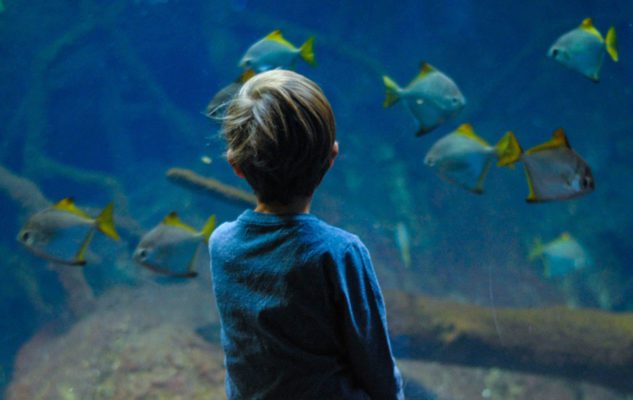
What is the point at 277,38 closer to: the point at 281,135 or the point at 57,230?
the point at 57,230

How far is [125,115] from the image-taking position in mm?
18359

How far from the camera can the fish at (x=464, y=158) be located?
132 inches

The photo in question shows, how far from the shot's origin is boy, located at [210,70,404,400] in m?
1.20

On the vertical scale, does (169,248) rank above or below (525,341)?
above

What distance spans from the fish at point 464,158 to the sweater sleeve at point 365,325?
224 cm

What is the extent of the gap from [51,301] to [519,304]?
8.18 metres

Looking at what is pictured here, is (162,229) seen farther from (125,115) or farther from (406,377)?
(125,115)

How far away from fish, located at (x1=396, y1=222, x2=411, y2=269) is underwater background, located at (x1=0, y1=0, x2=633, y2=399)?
0.05 metres

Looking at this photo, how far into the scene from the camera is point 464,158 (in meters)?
3.38

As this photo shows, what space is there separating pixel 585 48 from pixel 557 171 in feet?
6.52

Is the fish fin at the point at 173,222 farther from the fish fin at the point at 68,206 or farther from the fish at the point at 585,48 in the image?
the fish at the point at 585,48

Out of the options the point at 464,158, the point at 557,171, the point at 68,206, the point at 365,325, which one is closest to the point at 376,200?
the point at 464,158

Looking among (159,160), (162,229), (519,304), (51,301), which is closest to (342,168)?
(519,304)

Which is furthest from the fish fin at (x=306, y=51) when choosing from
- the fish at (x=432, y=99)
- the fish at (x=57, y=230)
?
the fish at (x=57, y=230)
